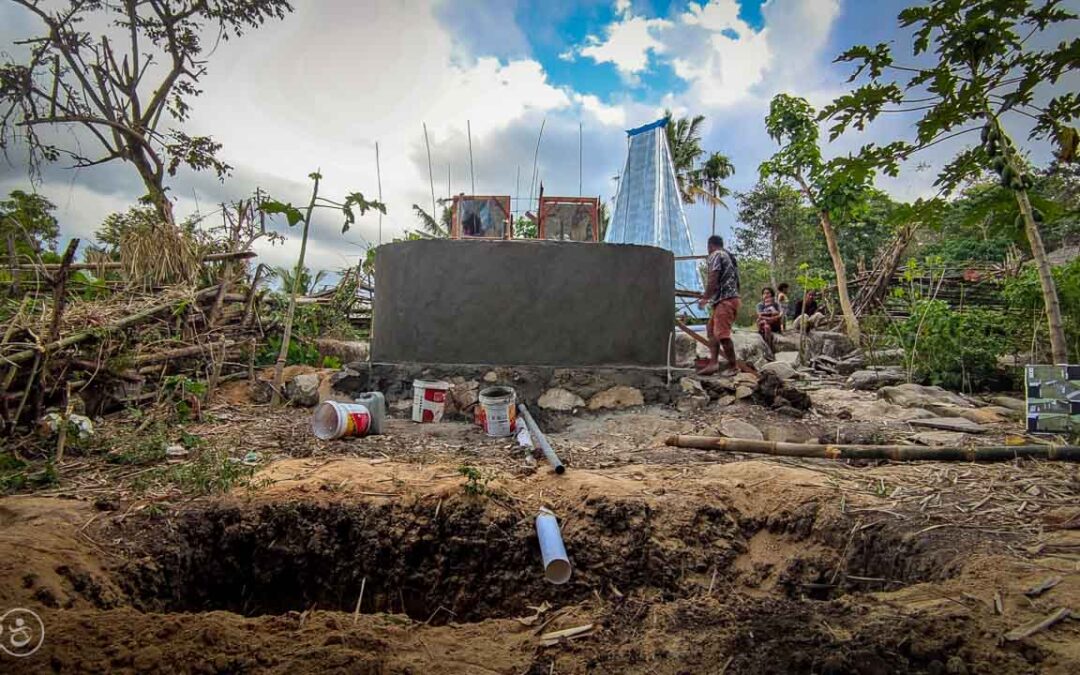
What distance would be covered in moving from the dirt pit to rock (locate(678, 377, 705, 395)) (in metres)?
1.86

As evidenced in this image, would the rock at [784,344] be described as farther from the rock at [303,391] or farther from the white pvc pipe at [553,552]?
the white pvc pipe at [553,552]

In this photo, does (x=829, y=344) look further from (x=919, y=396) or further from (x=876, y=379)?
(x=919, y=396)

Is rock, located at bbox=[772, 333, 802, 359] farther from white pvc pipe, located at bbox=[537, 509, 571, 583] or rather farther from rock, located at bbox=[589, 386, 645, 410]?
white pvc pipe, located at bbox=[537, 509, 571, 583]

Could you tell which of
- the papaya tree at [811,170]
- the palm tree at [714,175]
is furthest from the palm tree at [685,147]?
the papaya tree at [811,170]

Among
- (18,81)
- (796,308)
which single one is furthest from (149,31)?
(796,308)

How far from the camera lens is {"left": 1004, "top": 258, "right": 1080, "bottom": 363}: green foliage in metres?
5.63

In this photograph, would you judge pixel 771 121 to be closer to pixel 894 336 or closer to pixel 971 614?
pixel 894 336

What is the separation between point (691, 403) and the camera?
17.0ft

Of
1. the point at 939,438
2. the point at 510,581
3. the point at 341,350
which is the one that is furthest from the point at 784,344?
the point at 510,581

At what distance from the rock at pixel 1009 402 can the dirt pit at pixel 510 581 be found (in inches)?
135

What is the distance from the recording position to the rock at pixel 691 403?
5.12m

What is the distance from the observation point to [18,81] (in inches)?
334

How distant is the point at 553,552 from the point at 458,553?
56 cm

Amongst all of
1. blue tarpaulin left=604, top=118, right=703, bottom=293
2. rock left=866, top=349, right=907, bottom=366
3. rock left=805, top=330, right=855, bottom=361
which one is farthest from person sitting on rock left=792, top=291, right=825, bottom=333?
blue tarpaulin left=604, top=118, right=703, bottom=293
